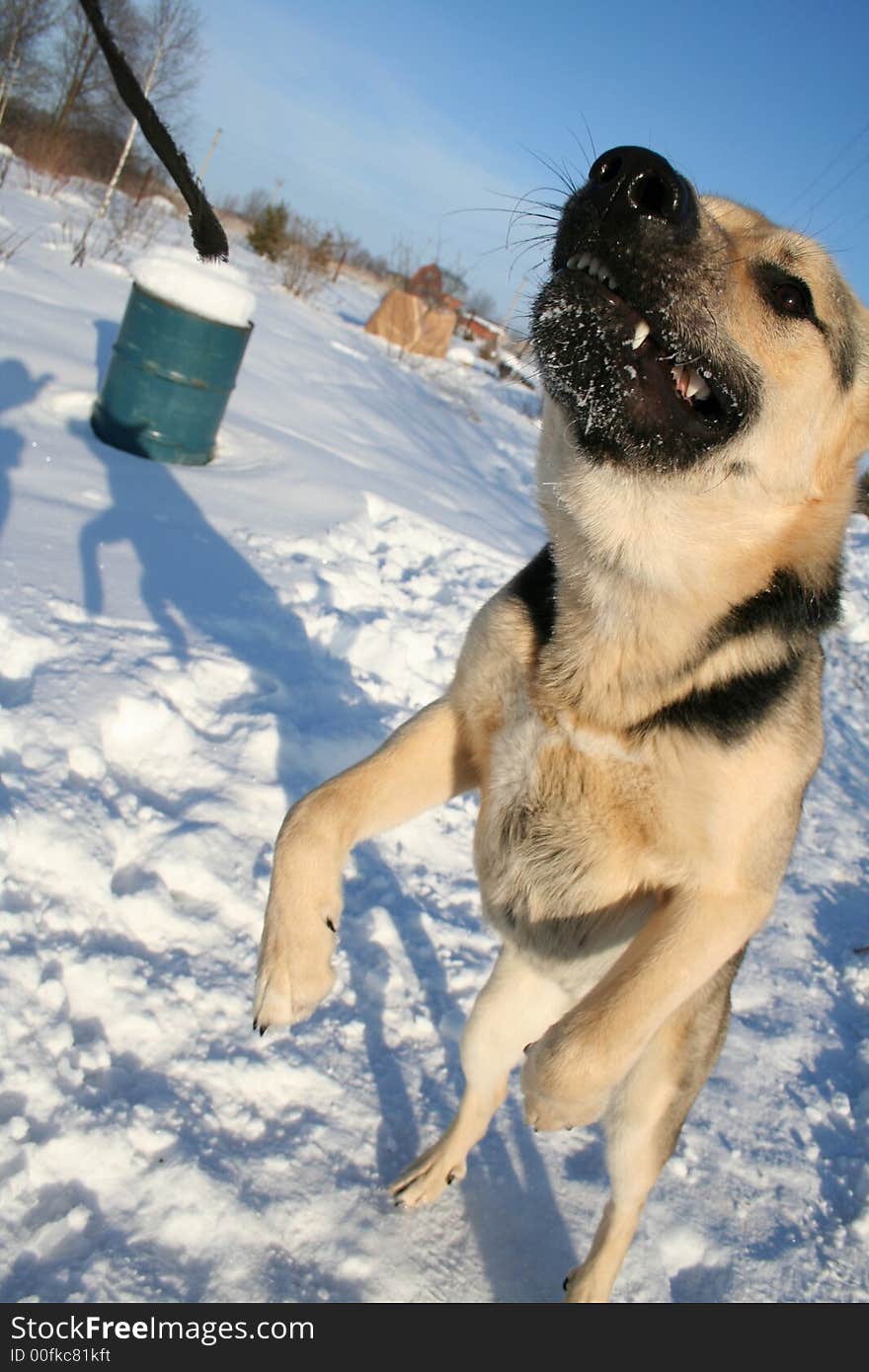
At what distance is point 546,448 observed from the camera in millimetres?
2156

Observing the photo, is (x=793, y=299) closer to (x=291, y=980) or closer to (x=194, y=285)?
(x=291, y=980)

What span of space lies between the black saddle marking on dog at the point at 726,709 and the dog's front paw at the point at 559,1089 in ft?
2.51

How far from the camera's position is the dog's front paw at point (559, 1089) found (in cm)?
188

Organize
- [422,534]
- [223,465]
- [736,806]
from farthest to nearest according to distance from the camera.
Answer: [422,534] < [223,465] < [736,806]

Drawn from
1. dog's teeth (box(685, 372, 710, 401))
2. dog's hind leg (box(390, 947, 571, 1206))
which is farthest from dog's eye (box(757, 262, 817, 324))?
dog's hind leg (box(390, 947, 571, 1206))

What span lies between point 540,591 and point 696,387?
722 millimetres

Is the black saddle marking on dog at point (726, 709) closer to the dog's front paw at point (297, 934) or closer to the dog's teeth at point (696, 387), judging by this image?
the dog's teeth at point (696, 387)

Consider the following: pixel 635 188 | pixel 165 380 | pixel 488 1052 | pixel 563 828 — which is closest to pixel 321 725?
pixel 488 1052

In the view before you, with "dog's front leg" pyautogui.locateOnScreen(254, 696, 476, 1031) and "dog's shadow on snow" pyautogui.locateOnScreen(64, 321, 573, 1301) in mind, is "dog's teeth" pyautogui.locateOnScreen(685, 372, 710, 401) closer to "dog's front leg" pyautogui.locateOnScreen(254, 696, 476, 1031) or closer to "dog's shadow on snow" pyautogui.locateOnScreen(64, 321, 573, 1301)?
"dog's front leg" pyautogui.locateOnScreen(254, 696, 476, 1031)

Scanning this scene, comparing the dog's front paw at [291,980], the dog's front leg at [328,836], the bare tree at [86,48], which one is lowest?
the dog's front paw at [291,980]

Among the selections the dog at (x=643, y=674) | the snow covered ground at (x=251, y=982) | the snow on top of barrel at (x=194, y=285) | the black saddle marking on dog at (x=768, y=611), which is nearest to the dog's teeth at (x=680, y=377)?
the dog at (x=643, y=674)

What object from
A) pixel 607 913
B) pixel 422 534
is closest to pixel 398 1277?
pixel 607 913
